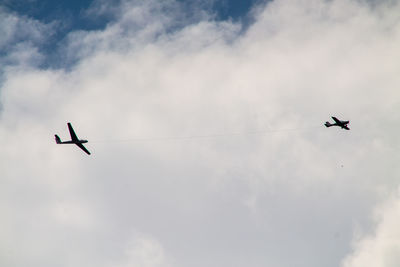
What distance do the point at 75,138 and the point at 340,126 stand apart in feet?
253

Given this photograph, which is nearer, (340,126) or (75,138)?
(75,138)

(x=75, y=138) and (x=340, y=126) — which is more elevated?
(x=340, y=126)

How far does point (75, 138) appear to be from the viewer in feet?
258

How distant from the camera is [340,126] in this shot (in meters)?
86.1
